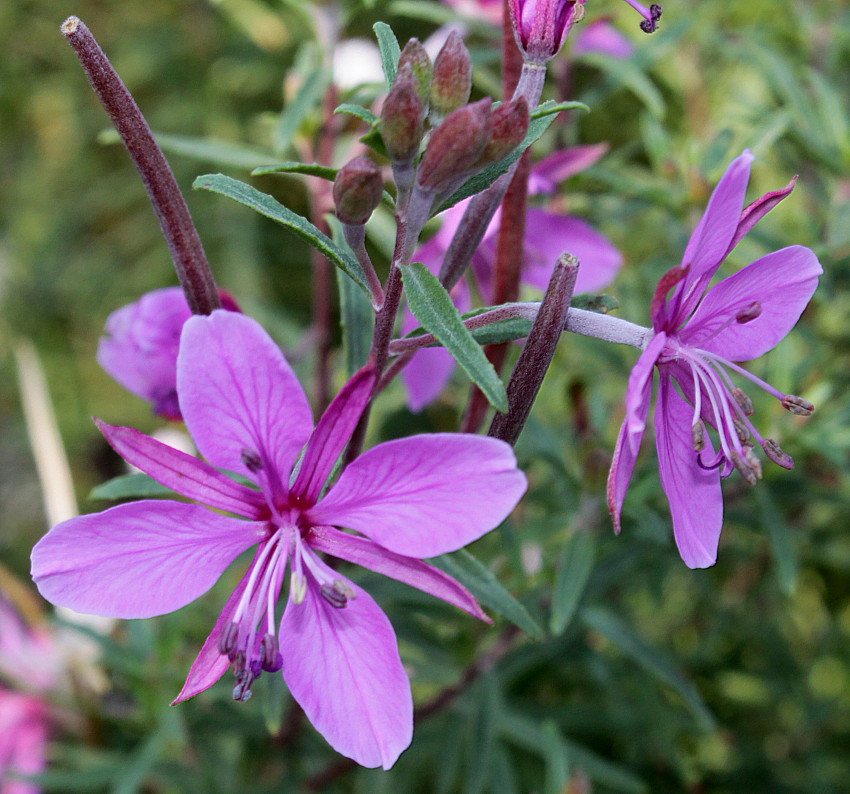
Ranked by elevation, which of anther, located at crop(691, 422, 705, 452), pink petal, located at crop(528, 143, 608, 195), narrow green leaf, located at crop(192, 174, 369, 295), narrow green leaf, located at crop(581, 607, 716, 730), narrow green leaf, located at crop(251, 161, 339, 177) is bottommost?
narrow green leaf, located at crop(581, 607, 716, 730)

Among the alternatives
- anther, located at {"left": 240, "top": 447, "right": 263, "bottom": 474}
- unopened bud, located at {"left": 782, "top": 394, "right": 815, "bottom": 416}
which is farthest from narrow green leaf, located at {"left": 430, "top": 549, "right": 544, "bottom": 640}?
unopened bud, located at {"left": 782, "top": 394, "right": 815, "bottom": 416}

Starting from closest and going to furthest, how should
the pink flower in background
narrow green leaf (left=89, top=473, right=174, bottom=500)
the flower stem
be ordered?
the flower stem, narrow green leaf (left=89, top=473, right=174, bottom=500), the pink flower in background

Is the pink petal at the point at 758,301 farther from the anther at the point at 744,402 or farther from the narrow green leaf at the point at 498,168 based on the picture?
the narrow green leaf at the point at 498,168

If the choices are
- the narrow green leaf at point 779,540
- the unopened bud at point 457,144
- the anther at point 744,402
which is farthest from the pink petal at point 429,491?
the narrow green leaf at point 779,540

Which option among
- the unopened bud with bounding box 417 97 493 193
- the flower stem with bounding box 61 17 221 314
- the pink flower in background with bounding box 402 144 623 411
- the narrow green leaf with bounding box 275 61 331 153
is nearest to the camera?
the unopened bud with bounding box 417 97 493 193

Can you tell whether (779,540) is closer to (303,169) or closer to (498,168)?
(498,168)

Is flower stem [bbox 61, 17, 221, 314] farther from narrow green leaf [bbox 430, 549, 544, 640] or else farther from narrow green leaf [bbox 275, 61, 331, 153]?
narrow green leaf [bbox 275, 61, 331, 153]

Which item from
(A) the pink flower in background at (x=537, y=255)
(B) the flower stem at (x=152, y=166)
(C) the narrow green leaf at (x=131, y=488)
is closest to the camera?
(B) the flower stem at (x=152, y=166)

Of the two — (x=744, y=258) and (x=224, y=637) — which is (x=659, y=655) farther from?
(x=224, y=637)
